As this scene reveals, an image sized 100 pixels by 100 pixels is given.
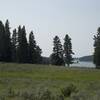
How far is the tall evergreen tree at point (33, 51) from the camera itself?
92938mm

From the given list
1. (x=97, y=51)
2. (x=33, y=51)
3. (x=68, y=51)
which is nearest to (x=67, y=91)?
(x=97, y=51)

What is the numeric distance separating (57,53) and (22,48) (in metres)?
10.2

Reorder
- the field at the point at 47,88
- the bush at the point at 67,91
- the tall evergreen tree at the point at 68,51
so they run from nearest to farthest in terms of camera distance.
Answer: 1. the field at the point at 47,88
2. the bush at the point at 67,91
3. the tall evergreen tree at the point at 68,51

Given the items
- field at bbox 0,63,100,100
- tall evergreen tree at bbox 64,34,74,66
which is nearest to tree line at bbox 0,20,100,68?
tall evergreen tree at bbox 64,34,74,66

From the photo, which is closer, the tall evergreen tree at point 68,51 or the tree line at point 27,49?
the tree line at point 27,49

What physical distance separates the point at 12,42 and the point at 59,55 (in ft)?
44.2

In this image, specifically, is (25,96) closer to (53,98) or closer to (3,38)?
(53,98)

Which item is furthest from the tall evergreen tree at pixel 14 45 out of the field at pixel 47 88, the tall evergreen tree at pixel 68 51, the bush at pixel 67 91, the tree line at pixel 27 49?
the bush at pixel 67 91

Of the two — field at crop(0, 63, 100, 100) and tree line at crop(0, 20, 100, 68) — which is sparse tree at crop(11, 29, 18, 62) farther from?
field at crop(0, 63, 100, 100)

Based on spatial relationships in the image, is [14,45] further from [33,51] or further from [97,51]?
[97,51]

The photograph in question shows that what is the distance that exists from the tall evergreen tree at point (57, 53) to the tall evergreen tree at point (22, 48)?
7.65 metres

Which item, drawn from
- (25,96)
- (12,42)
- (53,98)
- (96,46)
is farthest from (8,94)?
(12,42)

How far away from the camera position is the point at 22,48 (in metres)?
91.0

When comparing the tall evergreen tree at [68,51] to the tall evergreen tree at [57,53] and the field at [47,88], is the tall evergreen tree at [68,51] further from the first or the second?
the field at [47,88]
